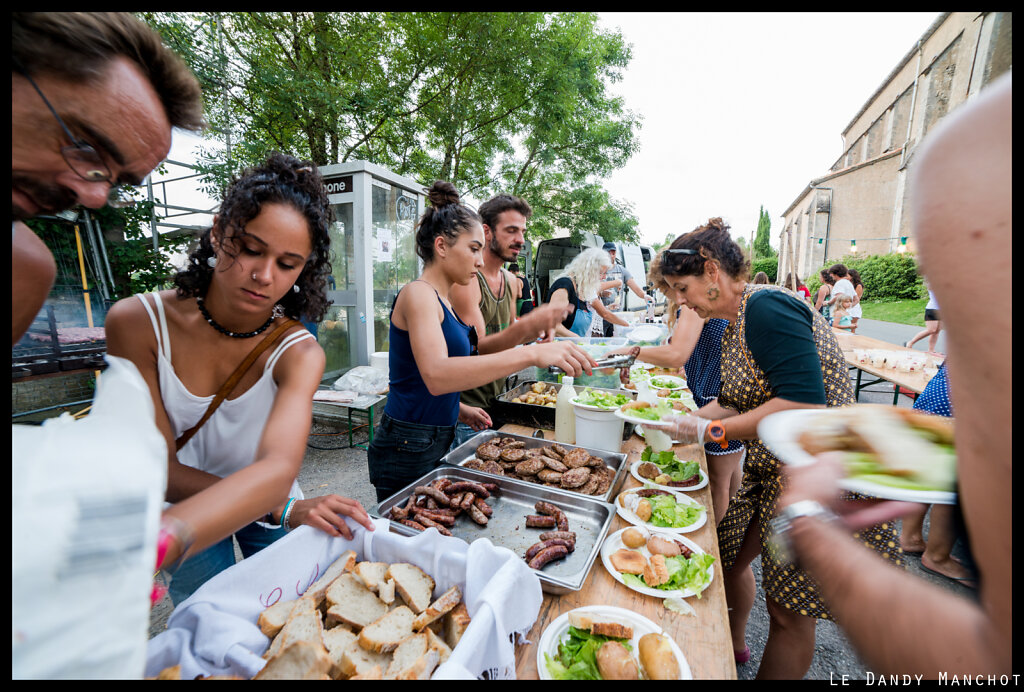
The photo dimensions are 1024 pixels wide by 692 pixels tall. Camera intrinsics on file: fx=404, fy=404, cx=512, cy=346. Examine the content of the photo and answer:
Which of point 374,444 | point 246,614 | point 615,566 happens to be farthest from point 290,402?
point 615,566

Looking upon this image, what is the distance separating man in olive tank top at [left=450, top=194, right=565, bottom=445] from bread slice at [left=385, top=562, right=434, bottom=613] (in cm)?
164

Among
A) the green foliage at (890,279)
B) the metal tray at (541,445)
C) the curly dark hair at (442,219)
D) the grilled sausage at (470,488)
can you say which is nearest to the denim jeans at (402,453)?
the metal tray at (541,445)

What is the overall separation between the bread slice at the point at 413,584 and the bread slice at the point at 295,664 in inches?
16.0

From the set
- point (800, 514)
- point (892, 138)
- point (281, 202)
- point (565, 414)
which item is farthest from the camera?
point (892, 138)

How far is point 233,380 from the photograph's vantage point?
1.73m

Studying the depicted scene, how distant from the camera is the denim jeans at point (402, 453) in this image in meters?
2.51

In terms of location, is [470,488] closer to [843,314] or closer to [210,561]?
[210,561]

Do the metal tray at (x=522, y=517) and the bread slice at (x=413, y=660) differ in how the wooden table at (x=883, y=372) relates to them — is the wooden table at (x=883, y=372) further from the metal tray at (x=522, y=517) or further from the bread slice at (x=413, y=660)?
the bread slice at (x=413, y=660)

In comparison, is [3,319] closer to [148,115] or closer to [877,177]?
[148,115]

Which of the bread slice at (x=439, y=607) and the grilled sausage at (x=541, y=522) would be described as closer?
the bread slice at (x=439, y=607)

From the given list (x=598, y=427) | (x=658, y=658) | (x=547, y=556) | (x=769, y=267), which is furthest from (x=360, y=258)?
(x=769, y=267)

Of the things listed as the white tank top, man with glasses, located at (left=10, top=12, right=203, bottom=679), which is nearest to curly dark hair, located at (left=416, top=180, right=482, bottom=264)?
the white tank top

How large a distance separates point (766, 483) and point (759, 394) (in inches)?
23.0

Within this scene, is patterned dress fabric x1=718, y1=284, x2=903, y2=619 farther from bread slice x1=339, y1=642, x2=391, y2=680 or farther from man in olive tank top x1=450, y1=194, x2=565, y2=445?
bread slice x1=339, y1=642, x2=391, y2=680
